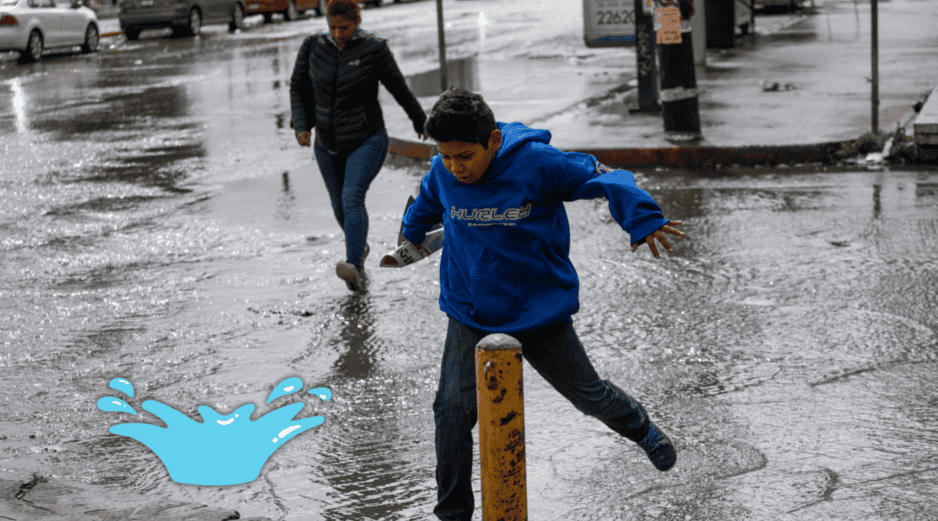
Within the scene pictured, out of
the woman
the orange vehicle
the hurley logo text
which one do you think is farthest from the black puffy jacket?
the orange vehicle

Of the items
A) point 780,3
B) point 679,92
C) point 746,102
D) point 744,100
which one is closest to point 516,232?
point 679,92

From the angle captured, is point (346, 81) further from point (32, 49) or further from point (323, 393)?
point (32, 49)

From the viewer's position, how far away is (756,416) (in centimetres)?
438

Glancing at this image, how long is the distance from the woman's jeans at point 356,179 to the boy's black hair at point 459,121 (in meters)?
3.24

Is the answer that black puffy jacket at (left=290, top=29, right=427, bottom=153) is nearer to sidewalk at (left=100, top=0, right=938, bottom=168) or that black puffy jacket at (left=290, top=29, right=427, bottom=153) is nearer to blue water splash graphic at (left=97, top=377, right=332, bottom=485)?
blue water splash graphic at (left=97, top=377, right=332, bottom=485)

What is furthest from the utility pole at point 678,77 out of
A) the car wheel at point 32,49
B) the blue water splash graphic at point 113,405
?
the car wheel at point 32,49

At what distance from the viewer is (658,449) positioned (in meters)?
3.65

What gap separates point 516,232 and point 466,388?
0.52 m

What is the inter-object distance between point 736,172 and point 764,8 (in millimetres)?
18078

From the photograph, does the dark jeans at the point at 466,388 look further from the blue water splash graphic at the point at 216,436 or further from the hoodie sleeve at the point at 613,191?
the blue water splash graphic at the point at 216,436

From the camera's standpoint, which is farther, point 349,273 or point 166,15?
point 166,15

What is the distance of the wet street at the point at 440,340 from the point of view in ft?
12.8

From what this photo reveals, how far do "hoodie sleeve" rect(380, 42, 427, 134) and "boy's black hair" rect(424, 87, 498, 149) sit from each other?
3.30 metres

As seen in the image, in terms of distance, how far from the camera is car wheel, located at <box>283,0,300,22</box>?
3291 centimetres
